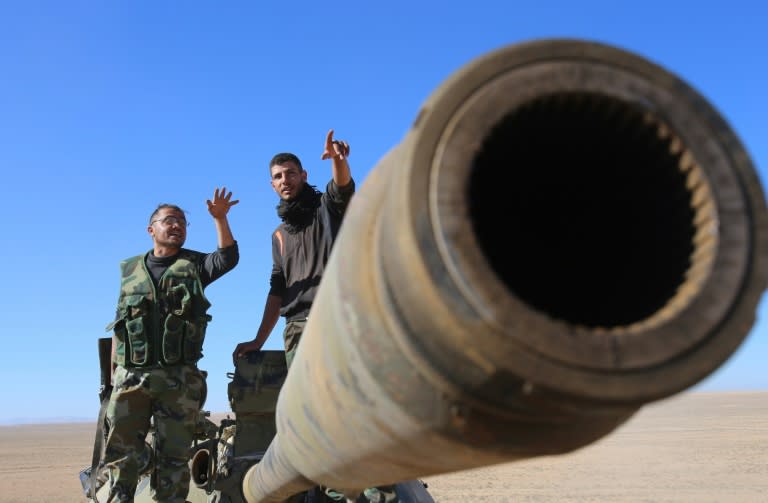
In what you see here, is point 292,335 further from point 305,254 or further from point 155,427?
point 155,427

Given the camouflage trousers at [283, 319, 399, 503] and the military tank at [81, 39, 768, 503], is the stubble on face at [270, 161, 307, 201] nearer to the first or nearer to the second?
the camouflage trousers at [283, 319, 399, 503]

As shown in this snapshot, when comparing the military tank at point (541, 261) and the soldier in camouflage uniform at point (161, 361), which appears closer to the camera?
the military tank at point (541, 261)

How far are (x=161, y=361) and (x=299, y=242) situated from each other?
4.42 ft

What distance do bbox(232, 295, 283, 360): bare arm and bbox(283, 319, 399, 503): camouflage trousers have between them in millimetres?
524

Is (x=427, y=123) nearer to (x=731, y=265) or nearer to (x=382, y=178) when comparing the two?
(x=382, y=178)

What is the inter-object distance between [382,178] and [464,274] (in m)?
0.46

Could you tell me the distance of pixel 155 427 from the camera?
218 inches

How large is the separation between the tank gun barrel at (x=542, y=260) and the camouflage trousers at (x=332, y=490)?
114 inches

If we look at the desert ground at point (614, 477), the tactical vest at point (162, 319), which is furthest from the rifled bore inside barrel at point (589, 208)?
the desert ground at point (614, 477)

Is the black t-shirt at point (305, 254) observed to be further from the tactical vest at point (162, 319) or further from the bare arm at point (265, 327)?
the tactical vest at point (162, 319)

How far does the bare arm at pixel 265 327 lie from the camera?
5648mm

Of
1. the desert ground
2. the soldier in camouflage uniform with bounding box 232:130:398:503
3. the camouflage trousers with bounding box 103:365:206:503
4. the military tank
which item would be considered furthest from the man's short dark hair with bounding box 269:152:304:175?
the desert ground

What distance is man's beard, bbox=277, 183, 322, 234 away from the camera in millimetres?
5430

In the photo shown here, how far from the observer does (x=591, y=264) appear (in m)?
1.60
